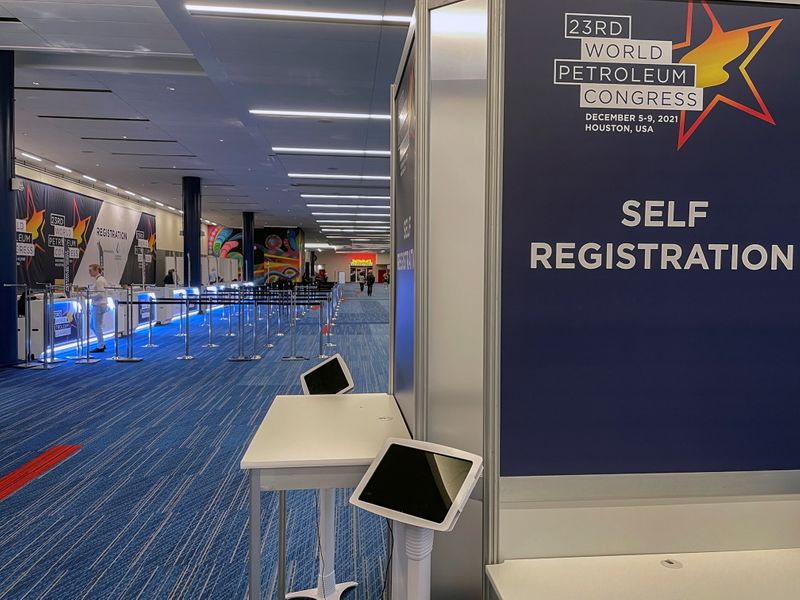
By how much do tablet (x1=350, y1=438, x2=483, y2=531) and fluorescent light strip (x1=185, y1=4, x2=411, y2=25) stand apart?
4.72 meters

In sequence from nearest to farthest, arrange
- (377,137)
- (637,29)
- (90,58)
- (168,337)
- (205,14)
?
(637,29)
(205,14)
(90,58)
(377,137)
(168,337)

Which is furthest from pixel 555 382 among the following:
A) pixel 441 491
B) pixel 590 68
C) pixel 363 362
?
pixel 363 362

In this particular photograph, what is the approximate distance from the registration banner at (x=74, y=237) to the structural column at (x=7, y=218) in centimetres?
326

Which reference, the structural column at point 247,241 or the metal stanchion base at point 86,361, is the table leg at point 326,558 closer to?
the metal stanchion base at point 86,361

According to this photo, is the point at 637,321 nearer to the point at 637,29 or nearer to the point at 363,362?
the point at 637,29

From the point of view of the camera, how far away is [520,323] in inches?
61.7

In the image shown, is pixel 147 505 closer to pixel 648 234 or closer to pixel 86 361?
pixel 648 234

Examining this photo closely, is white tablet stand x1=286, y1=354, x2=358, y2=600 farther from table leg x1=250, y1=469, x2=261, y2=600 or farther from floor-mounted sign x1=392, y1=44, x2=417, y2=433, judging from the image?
table leg x1=250, y1=469, x2=261, y2=600

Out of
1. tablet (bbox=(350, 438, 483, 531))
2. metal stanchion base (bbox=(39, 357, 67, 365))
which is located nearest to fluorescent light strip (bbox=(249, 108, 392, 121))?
metal stanchion base (bbox=(39, 357, 67, 365))

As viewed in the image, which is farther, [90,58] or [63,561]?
[90,58]

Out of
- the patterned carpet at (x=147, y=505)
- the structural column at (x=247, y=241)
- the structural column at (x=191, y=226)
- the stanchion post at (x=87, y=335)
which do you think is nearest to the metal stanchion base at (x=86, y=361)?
the stanchion post at (x=87, y=335)

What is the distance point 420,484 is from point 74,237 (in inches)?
657

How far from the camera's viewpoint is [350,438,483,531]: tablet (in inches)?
48.5

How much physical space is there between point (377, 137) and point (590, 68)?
836cm
